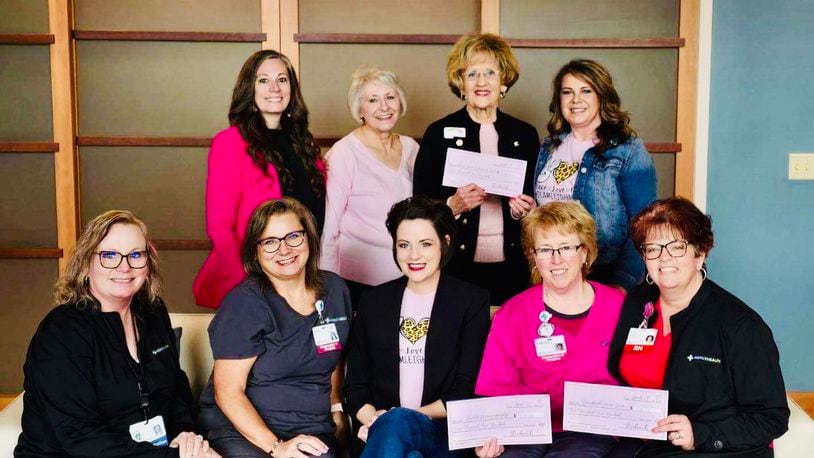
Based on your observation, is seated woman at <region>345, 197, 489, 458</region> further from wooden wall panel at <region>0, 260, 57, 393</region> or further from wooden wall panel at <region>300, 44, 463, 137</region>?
wooden wall panel at <region>0, 260, 57, 393</region>

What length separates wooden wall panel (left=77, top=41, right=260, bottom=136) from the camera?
4.10 metres

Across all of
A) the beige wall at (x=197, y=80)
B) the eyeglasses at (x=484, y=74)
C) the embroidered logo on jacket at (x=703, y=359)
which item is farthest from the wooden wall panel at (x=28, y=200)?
the embroidered logo on jacket at (x=703, y=359)

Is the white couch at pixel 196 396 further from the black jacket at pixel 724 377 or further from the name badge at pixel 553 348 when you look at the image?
the name badge at pixel 553 348

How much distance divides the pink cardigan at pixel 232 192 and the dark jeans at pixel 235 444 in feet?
2.29

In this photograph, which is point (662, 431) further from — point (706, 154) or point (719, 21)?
point (719, 21)

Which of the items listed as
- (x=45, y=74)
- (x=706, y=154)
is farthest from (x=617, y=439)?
(x=45, y=74)

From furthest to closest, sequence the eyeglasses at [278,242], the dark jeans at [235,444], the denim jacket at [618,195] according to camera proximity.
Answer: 1. the denim jacket at [618,195]
2. the eyeglasses at [278,242]
3. the dark jeans at [235,444]

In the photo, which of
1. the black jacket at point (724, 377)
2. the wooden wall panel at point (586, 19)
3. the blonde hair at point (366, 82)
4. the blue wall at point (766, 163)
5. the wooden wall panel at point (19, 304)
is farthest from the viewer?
the wooden wall panel at point (19, 304)

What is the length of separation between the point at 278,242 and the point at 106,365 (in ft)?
2.02

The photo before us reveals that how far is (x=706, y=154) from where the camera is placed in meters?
4.04

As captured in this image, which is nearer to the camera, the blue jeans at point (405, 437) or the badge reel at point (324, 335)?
the blue jeans at point (405, 437)

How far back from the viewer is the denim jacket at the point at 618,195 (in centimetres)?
289

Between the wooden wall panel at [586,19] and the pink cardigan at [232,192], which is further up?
the wooden wall panel at [586,19]

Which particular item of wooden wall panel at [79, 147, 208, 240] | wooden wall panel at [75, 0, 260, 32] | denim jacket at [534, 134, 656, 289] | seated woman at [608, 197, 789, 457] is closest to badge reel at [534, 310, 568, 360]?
seated woman at [608, 197, 789, 457]
